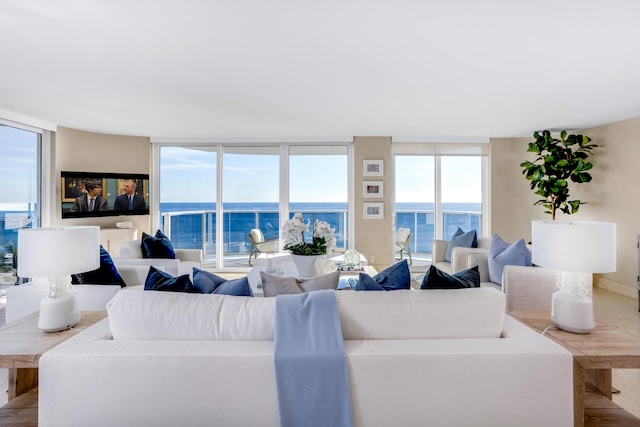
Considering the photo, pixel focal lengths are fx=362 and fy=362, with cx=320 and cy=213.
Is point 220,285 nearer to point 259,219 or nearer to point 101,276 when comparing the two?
point 101,276

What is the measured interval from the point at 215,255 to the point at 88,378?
5.14 metres

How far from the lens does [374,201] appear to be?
20.3 feet

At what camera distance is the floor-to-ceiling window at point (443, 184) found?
633 centimetres

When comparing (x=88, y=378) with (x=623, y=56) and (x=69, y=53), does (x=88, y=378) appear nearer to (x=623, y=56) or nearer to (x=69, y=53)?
(x=69, y=53)

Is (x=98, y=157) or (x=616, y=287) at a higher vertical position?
(x=98, y=157)

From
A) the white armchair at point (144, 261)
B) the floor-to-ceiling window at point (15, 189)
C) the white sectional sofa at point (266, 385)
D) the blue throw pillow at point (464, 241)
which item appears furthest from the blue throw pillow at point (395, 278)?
the floor-to-ceiling window at point (15, 189)

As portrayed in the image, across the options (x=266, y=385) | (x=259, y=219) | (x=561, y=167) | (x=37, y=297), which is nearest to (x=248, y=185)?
(x=259, y=219)

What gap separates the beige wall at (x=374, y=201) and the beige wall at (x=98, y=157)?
3.62 m

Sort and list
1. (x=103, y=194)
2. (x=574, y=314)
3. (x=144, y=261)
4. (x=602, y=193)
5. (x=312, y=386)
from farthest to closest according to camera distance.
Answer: (x=103, y=194) → (x=602, y=193) → (x=144, y=261) → (x=574, y=314) → (x=312, y=386)

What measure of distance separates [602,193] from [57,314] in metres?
6.50

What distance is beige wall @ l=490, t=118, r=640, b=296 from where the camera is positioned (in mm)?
4859

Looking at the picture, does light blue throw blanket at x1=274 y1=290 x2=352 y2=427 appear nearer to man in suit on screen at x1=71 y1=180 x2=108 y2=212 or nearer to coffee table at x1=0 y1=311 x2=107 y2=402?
coffee table at x1=0 y1=311 x2=107 y2=402

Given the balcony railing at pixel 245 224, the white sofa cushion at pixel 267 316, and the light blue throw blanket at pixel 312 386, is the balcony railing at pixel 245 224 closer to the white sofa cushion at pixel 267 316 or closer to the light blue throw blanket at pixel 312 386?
the white sofa cushion at pixel 267 316

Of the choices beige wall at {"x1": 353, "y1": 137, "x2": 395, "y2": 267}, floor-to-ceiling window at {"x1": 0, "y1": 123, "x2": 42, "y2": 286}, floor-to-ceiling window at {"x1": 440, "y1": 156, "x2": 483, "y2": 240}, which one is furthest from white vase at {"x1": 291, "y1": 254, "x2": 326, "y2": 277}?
floor-to-ceiling window at {"x1": 0, "y1": 123, "x2": 42, "y2": 286}
